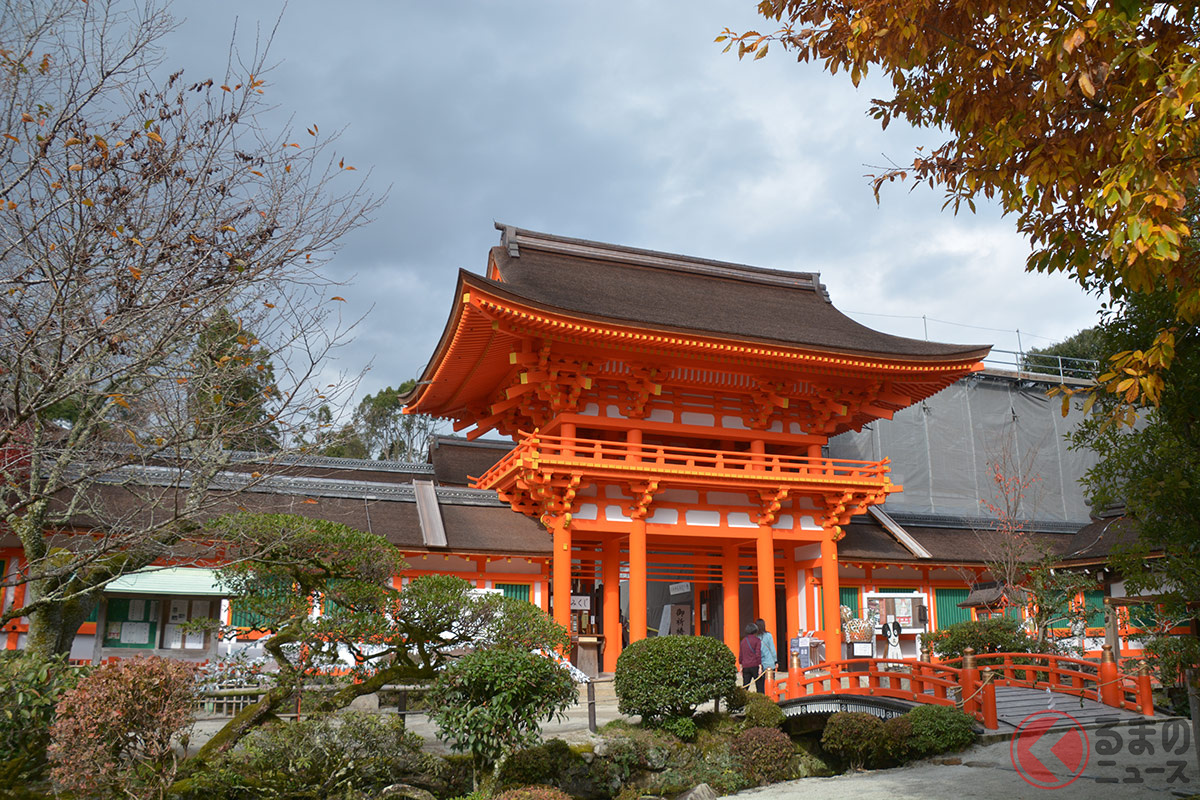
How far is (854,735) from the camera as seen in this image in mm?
11539

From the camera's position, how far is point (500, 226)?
19.8 metres

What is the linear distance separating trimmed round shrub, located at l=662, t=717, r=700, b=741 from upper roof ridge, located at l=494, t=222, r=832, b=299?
35.9 ft

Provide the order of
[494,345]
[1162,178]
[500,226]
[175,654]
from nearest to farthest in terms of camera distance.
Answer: [1162,178]
[175,654]
[494,345]
[500,226]

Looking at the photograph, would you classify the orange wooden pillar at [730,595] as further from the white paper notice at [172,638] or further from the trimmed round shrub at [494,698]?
the white paper notice at [172,638]

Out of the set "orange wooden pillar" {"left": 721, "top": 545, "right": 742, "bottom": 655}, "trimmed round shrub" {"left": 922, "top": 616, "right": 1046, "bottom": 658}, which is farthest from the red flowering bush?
"trimmed round shrub" {"left": 922, "top": 616, "right": 1046, "bottom": 658}

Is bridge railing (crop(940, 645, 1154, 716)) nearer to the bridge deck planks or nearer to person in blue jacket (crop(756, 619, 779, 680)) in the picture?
the bridge deck planks

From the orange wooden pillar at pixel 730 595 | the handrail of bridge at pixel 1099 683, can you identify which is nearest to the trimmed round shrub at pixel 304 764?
the handrail of bridge at pixel 1099 683

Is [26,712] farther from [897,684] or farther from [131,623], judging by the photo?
[897,684]

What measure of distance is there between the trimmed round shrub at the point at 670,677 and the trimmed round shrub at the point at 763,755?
2.48ft

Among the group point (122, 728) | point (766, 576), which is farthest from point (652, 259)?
point (122, 728)

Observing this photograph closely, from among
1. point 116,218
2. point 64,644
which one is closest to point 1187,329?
point 116,218

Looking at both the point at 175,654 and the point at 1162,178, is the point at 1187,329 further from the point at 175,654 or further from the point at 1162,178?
the point at 175,654

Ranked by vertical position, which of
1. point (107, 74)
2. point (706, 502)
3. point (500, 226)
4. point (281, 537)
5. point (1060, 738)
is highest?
point (500, 226)

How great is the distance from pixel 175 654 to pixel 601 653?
301 inches
